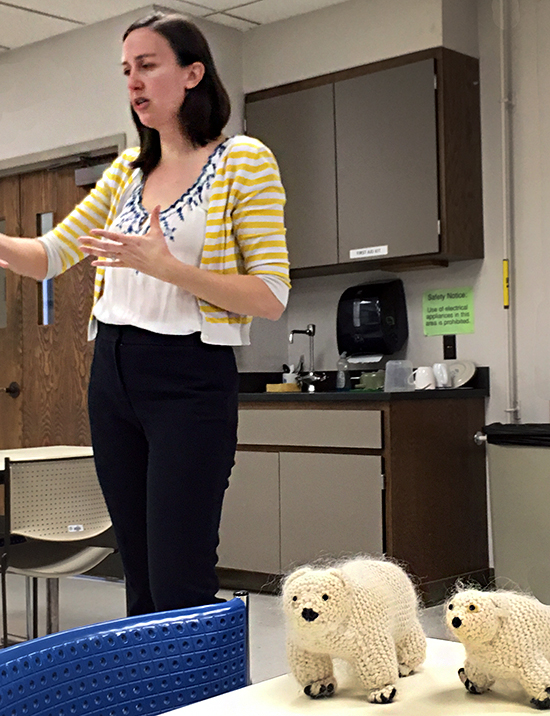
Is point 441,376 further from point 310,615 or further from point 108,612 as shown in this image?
point 310,615

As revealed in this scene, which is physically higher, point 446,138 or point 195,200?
point 446,138

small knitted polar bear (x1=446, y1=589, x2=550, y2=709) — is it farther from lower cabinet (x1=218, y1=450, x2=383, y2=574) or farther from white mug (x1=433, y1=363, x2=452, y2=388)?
white mug (x1=433, y1=363, x2=452, y2=388)

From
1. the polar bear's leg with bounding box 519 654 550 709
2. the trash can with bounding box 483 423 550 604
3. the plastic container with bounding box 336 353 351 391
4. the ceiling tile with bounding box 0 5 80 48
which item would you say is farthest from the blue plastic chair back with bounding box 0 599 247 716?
the ceiling tile with bounding box 0 5 80 48

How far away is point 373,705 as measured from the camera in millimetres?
857

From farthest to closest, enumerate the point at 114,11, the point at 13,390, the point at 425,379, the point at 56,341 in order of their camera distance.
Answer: the point at 13,390, the point at 56,341, the point at 114,11, the point at 425,379

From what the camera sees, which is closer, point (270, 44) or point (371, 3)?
point (371, 3)

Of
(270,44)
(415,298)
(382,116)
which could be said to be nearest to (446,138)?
(382,116)

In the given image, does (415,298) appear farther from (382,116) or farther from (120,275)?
(120,275)

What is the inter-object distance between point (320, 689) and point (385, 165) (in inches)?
151

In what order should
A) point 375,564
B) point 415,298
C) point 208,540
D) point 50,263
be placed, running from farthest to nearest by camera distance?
point 415,298
point 50,263
point 208,540
point 375,564

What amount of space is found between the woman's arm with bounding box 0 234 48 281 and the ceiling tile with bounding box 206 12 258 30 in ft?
11.4

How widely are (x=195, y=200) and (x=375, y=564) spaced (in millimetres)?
746

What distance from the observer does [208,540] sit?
4.84ft

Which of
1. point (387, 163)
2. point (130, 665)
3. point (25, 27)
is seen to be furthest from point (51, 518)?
point (25, 27)
